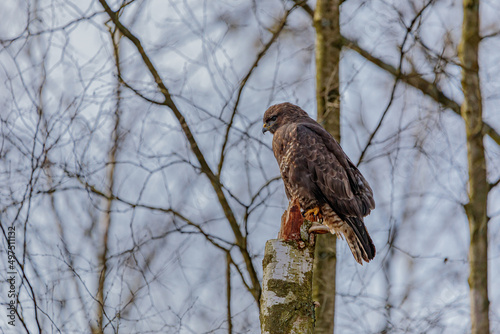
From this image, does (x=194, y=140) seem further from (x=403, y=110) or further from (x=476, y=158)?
(x=476, y=158)

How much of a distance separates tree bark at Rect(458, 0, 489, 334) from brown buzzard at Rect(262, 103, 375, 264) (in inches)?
74.1

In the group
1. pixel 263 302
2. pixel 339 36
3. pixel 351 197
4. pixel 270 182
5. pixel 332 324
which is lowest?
pixel 263 302

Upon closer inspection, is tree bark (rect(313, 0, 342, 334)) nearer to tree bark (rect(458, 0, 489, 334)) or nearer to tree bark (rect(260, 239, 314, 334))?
tree bark (rect(458, 0, 489, 334))

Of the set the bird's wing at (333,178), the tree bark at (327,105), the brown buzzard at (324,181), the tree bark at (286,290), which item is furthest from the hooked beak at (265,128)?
the tree bark at (286,290)

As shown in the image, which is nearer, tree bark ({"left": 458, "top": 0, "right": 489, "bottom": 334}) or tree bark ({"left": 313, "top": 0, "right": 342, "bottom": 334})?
tree bark ({"left": 313, "top": 0, "right": 342, "bottom": 334})

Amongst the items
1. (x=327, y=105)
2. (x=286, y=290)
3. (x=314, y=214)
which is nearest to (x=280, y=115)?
(x=327, y=105)

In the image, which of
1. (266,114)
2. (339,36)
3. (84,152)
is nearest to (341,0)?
(339,36)

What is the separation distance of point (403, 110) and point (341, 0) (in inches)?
52.4

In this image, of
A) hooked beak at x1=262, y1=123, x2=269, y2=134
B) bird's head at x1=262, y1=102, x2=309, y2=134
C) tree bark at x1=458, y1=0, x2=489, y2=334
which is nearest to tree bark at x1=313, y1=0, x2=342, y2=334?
bird's head at x1=262, y1=102, x2=309, y2=134

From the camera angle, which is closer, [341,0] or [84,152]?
[84,152]

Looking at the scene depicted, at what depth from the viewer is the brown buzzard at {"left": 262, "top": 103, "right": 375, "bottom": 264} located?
554 cm

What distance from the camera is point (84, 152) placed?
6.38 m

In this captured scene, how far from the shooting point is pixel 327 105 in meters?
6.86

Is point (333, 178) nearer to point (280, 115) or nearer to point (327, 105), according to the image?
point (280, 115)
